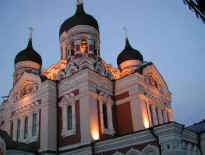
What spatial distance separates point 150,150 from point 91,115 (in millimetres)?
4431

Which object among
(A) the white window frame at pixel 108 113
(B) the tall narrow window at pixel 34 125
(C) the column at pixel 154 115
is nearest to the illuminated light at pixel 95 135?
(A) the white window frame at pixel 108 113

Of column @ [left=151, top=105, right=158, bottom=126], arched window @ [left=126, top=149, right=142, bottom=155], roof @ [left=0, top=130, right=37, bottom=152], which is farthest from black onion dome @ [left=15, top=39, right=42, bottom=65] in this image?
arched window @ [left=126, top=149, right=142, bottom=155]

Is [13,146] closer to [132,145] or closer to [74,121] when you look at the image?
[74,121]

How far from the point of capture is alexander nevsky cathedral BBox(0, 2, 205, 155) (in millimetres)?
13625

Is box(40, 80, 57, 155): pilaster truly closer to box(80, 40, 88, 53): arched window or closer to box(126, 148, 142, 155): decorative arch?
box(80, 40, 88, 53): arched window

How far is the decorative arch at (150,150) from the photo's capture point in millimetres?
12695

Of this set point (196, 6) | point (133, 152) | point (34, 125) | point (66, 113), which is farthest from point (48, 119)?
point (196, 6)

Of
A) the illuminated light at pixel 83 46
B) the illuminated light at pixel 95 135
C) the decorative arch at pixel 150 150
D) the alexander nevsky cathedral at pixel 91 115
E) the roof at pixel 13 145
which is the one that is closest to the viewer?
the decorative arch at pixel 150 150

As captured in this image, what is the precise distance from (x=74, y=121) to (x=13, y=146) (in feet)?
A: 12.4

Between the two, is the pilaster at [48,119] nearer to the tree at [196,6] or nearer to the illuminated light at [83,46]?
the illuminated light at [83,46]

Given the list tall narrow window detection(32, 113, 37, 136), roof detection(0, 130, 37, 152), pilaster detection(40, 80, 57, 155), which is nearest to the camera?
roof detection(0, 130, 37, 152)

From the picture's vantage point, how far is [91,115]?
16.0 meters

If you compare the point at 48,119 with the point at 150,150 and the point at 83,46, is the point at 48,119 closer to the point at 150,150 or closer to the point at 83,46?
the point at 150,150

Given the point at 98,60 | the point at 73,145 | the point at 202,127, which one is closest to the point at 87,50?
the point at 98,60
